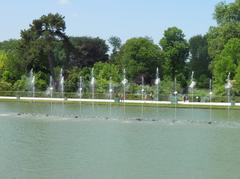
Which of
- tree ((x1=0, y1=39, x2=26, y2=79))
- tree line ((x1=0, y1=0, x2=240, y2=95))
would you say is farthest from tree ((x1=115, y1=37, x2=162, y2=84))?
tree ((x1=0, y1=39, x2=26, y2=79))

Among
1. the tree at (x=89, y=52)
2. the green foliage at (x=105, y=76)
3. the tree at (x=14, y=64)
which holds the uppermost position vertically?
the tree at (x=89, y=52)

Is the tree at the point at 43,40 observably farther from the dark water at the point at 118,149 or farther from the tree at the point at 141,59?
the dark water at the point at 118,149

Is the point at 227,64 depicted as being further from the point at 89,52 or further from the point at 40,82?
the point at 89,52

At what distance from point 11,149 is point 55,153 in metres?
2.00

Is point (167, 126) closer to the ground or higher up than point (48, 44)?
closer to the ground

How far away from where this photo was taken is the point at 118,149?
22.9m

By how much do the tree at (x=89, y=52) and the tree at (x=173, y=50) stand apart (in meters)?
19.1

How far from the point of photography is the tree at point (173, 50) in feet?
300

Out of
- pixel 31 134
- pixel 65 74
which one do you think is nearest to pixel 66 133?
pixel 31 134

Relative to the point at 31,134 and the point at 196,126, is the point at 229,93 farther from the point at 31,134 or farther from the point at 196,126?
the point at 31,134

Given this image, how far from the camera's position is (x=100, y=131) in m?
30.1

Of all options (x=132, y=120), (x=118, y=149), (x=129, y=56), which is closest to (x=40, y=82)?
(x=129, y=56)

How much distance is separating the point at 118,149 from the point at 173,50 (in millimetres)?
69252

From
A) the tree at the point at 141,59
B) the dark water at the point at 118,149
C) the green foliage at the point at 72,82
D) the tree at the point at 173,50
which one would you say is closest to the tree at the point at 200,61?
the tree at the point at 173,50
